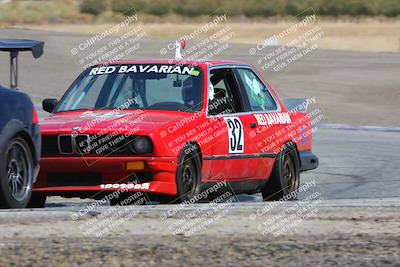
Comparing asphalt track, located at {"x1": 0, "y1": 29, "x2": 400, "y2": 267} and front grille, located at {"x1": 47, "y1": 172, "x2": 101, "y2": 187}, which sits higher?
asphalt track, located at {"x1": 0, "y1": 29, "x2": 400, "y2": 267}

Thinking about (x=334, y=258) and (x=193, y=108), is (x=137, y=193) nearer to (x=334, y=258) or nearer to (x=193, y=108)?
(x=193, y=108)

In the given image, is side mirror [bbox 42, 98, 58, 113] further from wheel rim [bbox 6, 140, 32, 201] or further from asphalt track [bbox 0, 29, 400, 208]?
wheel rim [bbox 6, 140, 32, 201]

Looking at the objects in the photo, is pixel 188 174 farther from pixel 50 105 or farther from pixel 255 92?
pixel 255 92

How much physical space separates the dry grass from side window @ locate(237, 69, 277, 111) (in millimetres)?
40618

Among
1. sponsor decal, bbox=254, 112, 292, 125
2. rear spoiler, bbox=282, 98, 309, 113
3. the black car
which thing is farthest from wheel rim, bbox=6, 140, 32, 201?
rear spoiler, bbox=282, 98, 309, 113

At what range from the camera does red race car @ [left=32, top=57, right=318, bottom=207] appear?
9625mm

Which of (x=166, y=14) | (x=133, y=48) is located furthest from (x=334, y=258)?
(x=166, y=14)

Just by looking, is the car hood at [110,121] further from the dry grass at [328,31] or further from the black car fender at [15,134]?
the dry grass at [328,31]

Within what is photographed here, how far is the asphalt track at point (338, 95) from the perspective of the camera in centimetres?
1350

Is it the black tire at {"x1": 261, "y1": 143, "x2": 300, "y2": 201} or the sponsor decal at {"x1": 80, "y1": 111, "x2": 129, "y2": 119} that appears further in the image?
the black tire at {"x1": 261, "y1": 143, "x2": 300, "y2": 201}

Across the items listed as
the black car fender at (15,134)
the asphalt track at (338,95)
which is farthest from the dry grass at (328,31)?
the black car fender at (15,134)

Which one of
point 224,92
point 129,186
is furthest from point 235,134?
point 129,186

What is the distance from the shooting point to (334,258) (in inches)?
230

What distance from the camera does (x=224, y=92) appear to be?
1130 centimetres
